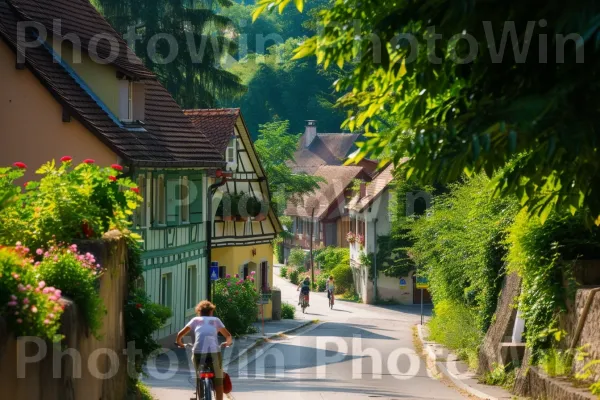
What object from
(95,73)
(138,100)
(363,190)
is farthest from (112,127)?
(363,190)

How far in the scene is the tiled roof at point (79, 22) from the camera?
26.5 meters

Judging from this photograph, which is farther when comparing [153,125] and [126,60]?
[153,125]

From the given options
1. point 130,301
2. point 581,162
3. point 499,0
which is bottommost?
point 130,301

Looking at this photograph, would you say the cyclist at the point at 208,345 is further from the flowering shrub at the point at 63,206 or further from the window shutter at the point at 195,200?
the window shutter at the point at 195,200

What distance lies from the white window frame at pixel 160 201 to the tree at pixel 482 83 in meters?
20.3

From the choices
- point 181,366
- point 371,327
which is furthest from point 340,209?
point 181,366

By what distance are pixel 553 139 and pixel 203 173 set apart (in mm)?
25495

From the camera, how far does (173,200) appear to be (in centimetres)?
3058

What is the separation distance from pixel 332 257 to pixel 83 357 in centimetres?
6641

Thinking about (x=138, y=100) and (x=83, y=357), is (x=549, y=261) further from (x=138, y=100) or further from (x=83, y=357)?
(x=138, y=100)

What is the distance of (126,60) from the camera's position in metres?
28.1

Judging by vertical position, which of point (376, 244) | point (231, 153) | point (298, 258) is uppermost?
point (231, 153)

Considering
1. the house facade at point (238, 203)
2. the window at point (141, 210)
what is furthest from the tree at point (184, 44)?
the window at point (141, 210)

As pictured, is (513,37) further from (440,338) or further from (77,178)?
(440,338)
